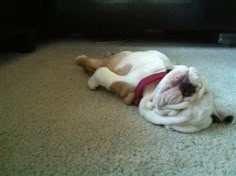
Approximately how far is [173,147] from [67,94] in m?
0.42

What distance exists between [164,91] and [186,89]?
5 centimetres

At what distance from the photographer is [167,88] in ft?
2.59

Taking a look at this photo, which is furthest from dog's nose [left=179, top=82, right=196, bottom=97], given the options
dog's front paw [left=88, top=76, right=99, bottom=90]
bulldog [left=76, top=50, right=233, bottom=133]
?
dog's front paw [left=88, top=76, right=99, bottom=90]

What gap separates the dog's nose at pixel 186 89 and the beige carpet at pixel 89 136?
99mm

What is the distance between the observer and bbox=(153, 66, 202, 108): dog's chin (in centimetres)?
77

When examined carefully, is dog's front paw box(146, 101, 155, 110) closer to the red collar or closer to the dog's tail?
the red collar

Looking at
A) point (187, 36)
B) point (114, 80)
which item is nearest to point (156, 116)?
point (114, 80)

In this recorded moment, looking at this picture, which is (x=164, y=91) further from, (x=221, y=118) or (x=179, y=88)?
(x=221, y=118)

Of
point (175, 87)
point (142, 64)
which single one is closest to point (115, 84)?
point (142, 64)

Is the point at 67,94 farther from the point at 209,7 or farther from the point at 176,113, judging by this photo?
the point at 209,7

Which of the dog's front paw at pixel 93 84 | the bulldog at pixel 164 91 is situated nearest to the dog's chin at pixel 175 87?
the bulldog at pixel 164 91

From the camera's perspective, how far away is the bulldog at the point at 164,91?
2.52 feet

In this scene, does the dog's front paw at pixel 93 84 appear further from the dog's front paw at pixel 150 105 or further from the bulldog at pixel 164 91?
the dog's front paw at pixel 150 105

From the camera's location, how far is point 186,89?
78 centimetres
